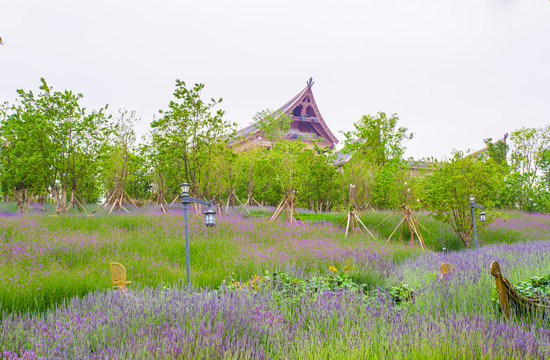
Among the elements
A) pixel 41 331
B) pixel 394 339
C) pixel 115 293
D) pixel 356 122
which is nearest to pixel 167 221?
pixel 115 293

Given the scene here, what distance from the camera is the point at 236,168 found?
1695 cm

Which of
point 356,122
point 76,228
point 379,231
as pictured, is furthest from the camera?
point 356,122

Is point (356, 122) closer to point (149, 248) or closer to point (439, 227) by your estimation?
point (439, 227)

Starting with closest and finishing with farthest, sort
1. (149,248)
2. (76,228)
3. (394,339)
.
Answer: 1. (394,339)
2. (149,248)
3. (76,228)

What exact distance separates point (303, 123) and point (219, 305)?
30.0m

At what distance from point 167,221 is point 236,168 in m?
6.12

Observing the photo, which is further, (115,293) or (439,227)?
(439,227)

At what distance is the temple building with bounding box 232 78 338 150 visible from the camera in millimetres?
29906

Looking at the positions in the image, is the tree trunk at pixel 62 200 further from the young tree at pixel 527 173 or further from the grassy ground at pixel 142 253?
the young tree at pixel 527 173

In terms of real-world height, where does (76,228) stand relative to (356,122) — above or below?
below

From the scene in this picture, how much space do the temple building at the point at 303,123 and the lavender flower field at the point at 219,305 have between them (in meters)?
19.7

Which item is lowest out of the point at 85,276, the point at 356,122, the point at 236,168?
the point at 85,276

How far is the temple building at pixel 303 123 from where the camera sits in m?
29.9

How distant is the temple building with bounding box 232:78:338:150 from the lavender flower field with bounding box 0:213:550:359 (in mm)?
19745
